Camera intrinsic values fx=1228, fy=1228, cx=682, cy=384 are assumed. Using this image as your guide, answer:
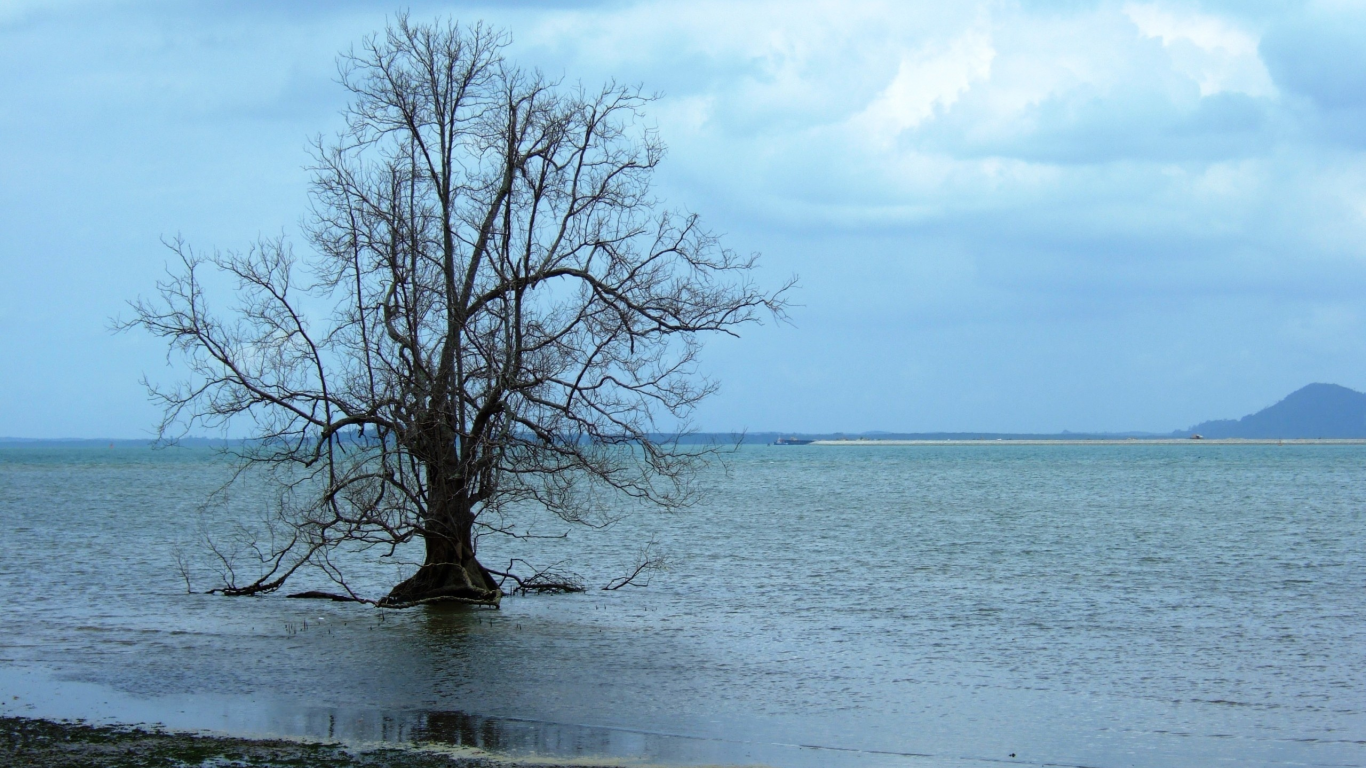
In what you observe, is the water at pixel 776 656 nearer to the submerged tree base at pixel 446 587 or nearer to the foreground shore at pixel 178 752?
the submerged tree base at pixel 446 587

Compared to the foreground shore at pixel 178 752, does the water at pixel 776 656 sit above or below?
below

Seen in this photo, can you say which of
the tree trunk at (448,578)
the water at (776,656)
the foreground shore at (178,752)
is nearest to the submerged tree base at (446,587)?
the tree trunk at (448,578)

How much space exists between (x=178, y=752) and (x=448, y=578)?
→ 402 inches

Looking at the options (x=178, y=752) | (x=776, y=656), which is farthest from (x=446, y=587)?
(x=178, y=752)

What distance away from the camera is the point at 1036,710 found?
15109 mm

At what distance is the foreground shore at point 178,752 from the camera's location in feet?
36.2

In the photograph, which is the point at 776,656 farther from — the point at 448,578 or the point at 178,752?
the point at 178,752

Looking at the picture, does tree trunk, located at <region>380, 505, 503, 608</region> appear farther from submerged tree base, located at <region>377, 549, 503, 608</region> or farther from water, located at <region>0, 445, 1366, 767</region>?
water, located at <region>0, 445, 1366, 767</region>

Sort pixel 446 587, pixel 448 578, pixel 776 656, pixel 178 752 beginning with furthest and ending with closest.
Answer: pixel 448 578 < pixel 446 587 < pixel 776 656 < pixel 178 752

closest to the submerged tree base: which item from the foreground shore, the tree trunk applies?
the tree trunk

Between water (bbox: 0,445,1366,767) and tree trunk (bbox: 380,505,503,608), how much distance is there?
1.08ft

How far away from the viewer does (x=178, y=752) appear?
11398 mm

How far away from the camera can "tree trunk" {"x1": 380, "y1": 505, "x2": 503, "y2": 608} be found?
2119 cm

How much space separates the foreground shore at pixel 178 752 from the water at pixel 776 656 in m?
0.76
